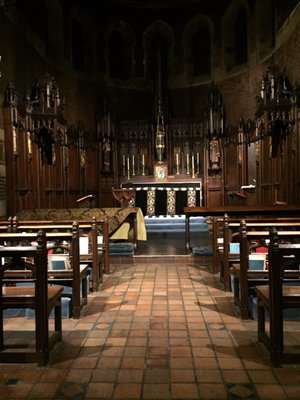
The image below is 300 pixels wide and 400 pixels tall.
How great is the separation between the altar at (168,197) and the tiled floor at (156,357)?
7757mm

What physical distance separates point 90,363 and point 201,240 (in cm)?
607

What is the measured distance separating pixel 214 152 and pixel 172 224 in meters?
3.22

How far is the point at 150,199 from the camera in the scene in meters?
12.9

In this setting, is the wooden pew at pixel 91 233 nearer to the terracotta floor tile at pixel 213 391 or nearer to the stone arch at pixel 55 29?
the terracotta floor tile at pixel 213 391

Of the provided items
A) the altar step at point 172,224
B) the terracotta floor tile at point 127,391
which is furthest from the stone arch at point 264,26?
the terracotta floor tile at point 127,391

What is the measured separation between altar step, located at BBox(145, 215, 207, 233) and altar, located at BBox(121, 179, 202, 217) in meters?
0.55

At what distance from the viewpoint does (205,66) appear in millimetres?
15250

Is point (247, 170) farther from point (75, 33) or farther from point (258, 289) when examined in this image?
point (258, 289)

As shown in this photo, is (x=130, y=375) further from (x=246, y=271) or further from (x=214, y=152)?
(x=214, y=152)

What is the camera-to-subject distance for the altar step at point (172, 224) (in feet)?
36.7

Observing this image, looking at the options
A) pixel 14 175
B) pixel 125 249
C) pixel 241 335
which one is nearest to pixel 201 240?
pixel 125 249

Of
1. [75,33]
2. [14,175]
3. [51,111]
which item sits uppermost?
[75,33]

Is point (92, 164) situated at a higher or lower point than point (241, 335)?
higher

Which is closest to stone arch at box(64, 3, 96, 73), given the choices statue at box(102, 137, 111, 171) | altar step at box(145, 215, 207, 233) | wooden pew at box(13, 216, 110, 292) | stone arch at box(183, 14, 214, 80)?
statue at box(102, 137, 111, 171)
